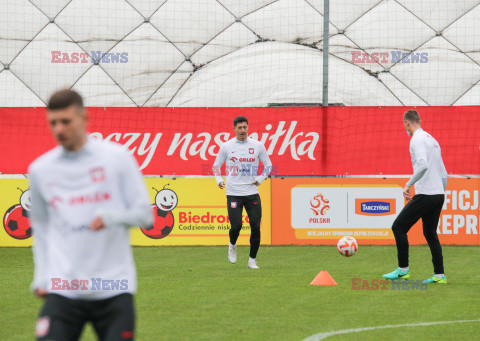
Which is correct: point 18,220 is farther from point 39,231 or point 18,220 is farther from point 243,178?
point 39,231

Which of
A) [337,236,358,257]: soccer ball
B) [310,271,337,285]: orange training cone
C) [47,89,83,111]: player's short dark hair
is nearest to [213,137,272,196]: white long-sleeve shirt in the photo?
[337,236,358,257]: soccer ball

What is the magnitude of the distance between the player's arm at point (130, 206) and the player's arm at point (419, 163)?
6636mm

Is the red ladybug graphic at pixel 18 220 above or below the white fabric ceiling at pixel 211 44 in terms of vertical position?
below

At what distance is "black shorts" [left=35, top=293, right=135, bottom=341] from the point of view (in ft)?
13.7

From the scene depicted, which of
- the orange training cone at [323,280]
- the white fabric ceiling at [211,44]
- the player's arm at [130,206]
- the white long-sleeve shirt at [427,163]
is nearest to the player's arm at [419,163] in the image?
the white long-sleeve shirt at [427,163]

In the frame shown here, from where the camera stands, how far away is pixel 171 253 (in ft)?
51.2

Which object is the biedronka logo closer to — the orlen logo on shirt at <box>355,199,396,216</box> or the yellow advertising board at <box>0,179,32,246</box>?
the orlen logo on shirt at <box>355,199,396,216</box>

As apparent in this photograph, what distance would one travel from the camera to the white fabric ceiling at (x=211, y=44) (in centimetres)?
2255

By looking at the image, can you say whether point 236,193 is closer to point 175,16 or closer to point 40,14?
point 175,16

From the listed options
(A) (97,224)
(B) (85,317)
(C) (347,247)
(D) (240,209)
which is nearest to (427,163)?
(C) (347,247)

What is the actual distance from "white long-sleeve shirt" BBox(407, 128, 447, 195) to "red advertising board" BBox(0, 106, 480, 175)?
5.96 metres

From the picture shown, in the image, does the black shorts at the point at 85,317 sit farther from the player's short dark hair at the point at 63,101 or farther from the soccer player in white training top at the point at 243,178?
the soccer player in white training top at the point at 243,178

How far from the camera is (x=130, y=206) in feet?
14.0

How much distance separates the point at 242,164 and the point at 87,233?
9.10 metres
